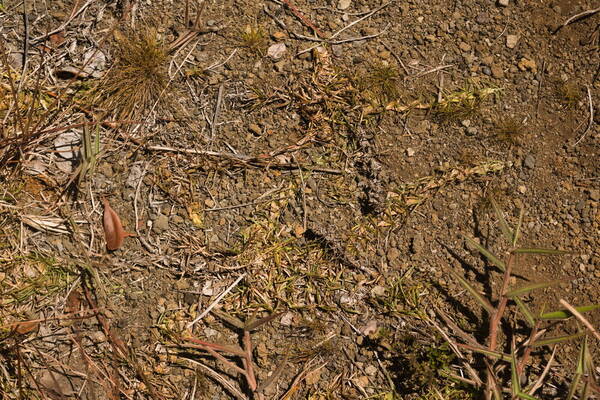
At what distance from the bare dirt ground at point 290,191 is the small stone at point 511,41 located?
0.05 ft

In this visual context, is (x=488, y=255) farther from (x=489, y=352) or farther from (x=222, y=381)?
(x=222, y=381)

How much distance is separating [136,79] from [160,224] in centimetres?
69

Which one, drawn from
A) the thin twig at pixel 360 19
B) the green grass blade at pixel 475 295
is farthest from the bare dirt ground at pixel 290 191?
the green grass blade at pixel 475 295

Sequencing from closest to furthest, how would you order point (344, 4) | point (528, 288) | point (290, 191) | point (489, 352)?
point (528, 288)
point (489, 352)
point (290, 191)
point (344, 4)

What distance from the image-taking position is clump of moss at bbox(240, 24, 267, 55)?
266 centimetres

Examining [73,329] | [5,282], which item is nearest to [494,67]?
[73,329]

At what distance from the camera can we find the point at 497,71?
267 centimetres

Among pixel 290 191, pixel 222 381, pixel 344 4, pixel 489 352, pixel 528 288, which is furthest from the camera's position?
pixel 344 4

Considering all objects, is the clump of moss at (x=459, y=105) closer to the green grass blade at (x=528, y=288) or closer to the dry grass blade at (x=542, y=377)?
the green grass blade at (x=528, y=288)

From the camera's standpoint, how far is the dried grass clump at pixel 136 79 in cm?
263

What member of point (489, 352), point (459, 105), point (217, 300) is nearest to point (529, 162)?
point (459, 105)

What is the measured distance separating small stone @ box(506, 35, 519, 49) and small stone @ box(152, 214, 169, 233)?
6.02 feet

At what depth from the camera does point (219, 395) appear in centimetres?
253

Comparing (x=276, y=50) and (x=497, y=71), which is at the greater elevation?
(x=276, y=50)
